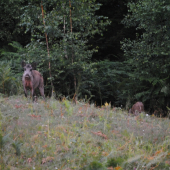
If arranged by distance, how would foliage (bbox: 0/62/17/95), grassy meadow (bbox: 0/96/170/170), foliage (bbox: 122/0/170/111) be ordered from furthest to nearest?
1. foliage (bbox: 122/0/170/111)
2. foliage (bbox: 0/62/17/95)
3. grassy meadow (bbox: 0/96/170/170)

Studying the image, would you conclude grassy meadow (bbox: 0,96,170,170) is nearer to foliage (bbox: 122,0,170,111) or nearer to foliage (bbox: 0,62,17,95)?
foliage (bbox: 0,62,17,95)

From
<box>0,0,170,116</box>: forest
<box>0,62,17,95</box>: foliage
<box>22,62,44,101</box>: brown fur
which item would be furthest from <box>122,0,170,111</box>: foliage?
<box>0,62,17,95</box>: foliage

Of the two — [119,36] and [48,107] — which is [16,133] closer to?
[48,107]

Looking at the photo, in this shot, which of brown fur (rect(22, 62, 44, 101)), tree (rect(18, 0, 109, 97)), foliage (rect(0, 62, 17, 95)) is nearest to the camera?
brown fur (rect(22, 62, 44, 101))

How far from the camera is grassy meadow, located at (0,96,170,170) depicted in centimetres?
443

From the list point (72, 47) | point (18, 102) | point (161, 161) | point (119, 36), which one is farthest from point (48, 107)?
point (119, 36)

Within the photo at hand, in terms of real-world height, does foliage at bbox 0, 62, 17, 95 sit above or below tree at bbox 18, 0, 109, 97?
below

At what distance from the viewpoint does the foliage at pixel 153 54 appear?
1111 centimetres

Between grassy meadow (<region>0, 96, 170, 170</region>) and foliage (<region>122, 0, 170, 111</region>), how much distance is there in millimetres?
4282

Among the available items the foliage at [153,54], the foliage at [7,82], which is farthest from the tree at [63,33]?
the foliage at [153,54]

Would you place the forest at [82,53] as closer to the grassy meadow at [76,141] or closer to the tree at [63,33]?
the tree at [63,33]

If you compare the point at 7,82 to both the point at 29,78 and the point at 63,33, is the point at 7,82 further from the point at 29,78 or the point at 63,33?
the point at 63,33

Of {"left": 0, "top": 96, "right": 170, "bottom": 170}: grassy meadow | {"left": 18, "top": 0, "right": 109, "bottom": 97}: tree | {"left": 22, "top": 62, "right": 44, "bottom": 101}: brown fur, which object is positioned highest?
{"left": 18, "top": 0, "right": 109, "bottom": 97}: tree

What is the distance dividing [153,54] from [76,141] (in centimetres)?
727
